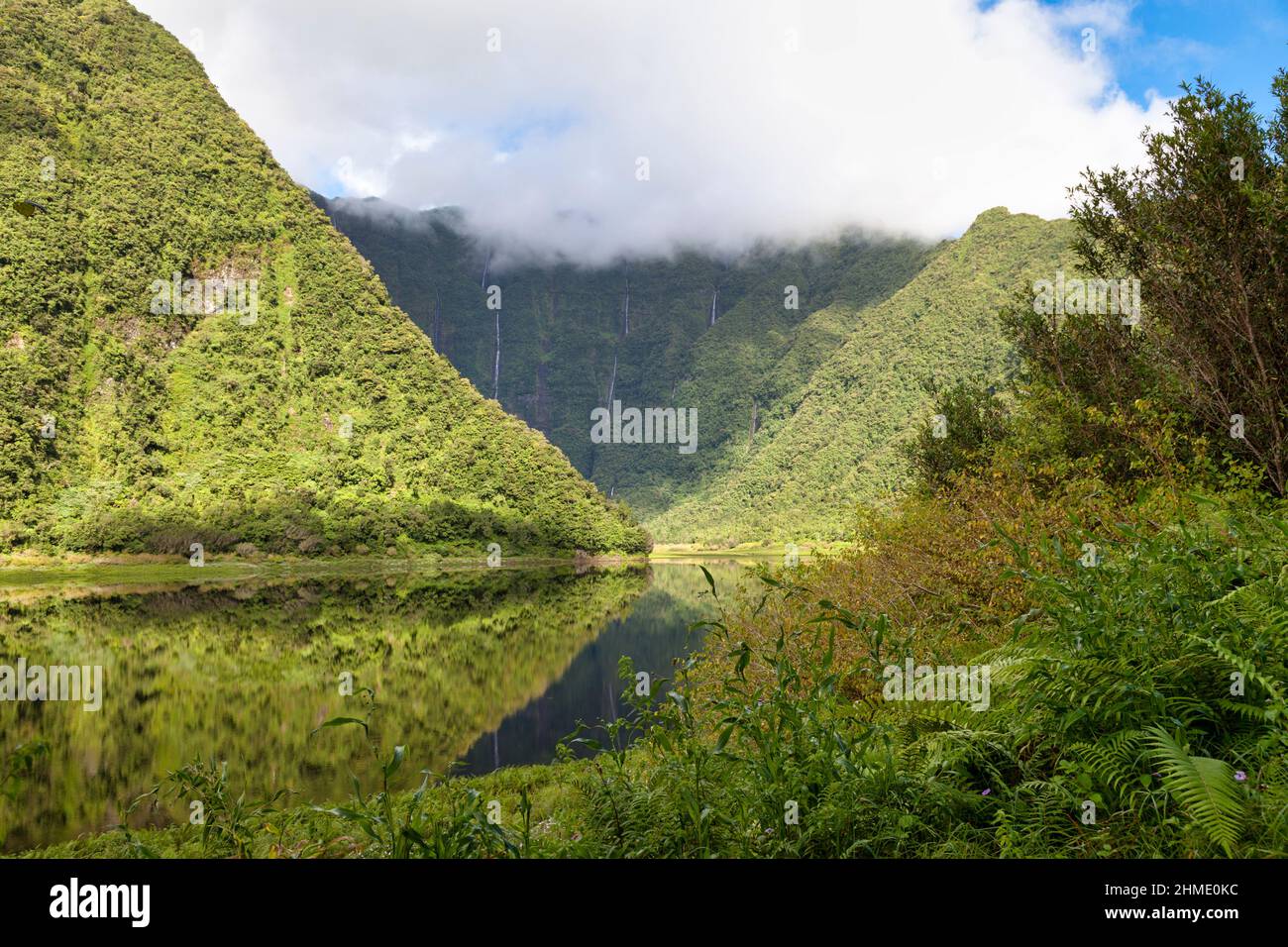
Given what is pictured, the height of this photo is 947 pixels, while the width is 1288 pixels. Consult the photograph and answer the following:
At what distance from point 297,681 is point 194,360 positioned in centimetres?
11862

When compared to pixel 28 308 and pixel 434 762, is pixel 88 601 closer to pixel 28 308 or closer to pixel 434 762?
pixel 434 762

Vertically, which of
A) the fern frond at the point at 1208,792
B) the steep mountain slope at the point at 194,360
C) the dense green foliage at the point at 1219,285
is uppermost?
the steep mountain slope at the point at 194,360

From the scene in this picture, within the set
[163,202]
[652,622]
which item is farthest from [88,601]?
[163,202]

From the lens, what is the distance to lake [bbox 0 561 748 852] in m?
19.5

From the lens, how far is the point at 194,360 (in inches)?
5128

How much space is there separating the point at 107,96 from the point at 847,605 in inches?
7980

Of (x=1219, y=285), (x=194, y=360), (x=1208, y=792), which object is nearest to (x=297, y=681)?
(x=1219, y=285)

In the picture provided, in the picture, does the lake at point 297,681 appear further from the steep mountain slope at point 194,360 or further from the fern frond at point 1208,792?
the steep mountain slope at point 194,360

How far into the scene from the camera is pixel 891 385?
199625 millimetres

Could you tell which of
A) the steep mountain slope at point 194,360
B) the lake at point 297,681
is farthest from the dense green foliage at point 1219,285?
the steep mountain slope at point 194,360

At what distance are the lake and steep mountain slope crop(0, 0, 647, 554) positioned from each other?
37.7 metres

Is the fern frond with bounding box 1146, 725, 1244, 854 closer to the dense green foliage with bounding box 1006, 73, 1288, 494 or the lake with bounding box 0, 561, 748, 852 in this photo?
the lake with bounding box 0, 561, 748, 852

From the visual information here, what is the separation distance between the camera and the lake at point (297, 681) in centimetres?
1953

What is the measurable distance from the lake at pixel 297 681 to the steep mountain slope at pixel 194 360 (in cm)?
3766
